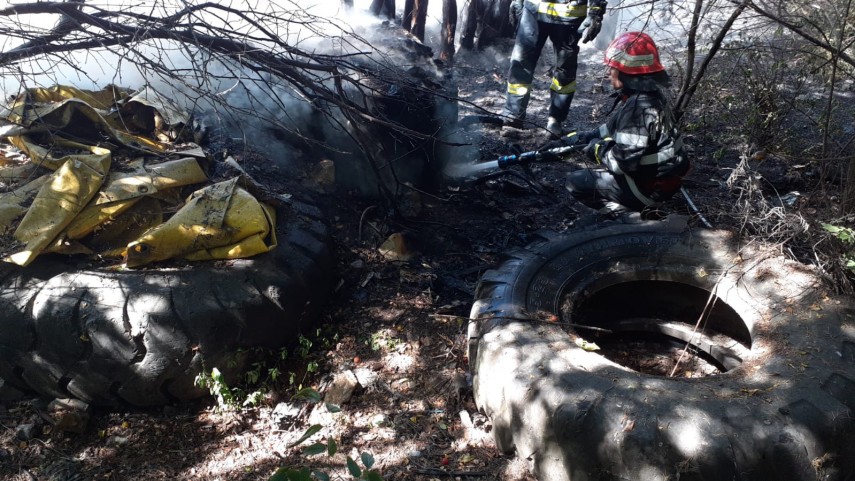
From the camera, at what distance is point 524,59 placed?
19.1 feet

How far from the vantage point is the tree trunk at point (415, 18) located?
7.91 m

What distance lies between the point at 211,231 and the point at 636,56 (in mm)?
2900

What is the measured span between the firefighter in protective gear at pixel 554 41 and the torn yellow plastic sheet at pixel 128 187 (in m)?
3.18

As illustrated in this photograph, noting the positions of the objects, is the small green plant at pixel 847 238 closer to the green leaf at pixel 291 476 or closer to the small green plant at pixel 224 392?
the green leaf at pixel 291 476

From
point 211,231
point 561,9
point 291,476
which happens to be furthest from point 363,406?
point 561,9

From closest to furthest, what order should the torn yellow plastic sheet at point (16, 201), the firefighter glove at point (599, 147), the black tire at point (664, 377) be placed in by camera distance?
the black tire at point (664, 377)
the torn yellow plastic sheet at point (16, 201)
the firefighter glove at point (599, 147)

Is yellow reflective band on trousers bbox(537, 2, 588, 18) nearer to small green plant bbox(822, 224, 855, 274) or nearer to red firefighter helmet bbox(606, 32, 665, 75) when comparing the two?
red firefighter helmet bbox(606, 32, 665, 75)

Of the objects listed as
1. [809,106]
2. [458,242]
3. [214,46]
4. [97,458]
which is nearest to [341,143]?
[458,242]

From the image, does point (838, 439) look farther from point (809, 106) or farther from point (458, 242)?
point (809, 106)

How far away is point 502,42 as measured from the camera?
8.52m

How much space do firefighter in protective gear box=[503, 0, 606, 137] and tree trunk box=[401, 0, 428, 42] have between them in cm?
220

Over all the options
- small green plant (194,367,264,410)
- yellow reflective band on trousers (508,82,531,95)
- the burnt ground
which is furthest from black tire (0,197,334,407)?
yellow reflective band on trousers (508,82,531,95)

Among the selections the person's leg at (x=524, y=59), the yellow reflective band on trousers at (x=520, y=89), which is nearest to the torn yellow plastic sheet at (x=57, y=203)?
the person's leg at (x=524, y=59)

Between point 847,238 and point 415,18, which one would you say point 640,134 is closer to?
point 847,238
